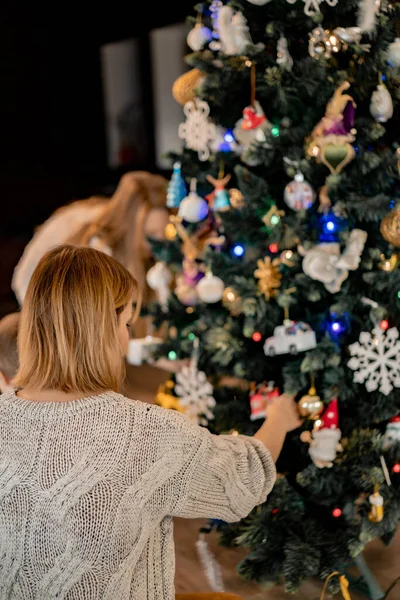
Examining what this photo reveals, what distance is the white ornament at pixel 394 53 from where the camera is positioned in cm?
188

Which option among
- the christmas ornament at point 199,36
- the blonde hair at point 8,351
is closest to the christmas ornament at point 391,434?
the blonde hair at point 8,351

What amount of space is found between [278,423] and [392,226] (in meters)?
0.57

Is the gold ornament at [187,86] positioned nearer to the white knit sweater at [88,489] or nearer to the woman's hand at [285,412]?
the woman's hand at [285,412]

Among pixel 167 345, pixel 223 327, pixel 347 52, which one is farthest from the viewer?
pixel 167 345

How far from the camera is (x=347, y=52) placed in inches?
77.2

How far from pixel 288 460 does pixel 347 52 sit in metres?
1.13

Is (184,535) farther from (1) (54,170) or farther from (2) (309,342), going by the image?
(1) (54,170)

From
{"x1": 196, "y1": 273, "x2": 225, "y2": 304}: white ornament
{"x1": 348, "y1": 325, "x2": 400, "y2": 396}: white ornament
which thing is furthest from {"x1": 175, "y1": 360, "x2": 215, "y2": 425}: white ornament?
{"x1": 348, "y1": 325, "x2": 400, "y2": 396}: white ornament

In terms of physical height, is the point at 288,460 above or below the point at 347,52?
below

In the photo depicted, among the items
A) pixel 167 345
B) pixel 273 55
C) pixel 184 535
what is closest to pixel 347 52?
pixel 273 55

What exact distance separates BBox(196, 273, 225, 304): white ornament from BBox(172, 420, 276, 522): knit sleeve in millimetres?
635

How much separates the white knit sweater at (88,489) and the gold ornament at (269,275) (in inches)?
27.6

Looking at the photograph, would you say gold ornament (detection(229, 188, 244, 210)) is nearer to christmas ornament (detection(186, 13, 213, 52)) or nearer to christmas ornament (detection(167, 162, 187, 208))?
christmas ornament (detection(167, 162, 187, 208))

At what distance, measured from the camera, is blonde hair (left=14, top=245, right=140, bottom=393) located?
1.34 m
